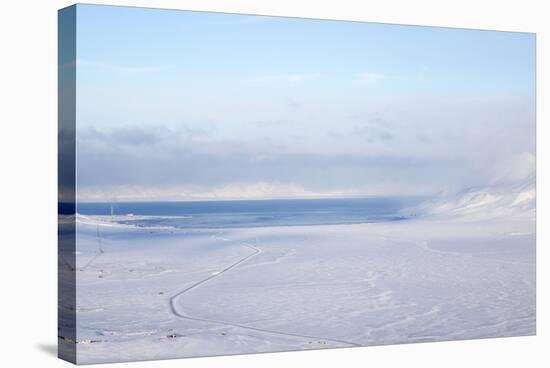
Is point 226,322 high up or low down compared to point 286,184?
down

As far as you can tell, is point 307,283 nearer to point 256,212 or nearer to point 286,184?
point 256,212

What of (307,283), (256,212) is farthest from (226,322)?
(256,212)

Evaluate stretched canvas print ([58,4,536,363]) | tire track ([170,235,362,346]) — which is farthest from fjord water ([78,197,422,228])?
tire track ([170,235,362,346])

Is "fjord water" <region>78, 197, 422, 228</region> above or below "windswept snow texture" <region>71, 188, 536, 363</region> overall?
above

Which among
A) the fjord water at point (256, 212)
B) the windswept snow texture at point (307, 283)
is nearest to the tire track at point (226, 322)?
the windswept snow texture at point (307, 283)

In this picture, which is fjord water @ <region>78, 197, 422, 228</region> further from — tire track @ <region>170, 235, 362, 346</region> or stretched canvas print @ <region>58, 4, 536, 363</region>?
tire track @ <region>170, 235, 362, 346</region>

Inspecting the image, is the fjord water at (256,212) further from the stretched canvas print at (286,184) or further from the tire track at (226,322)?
the tire track at (226,322)
